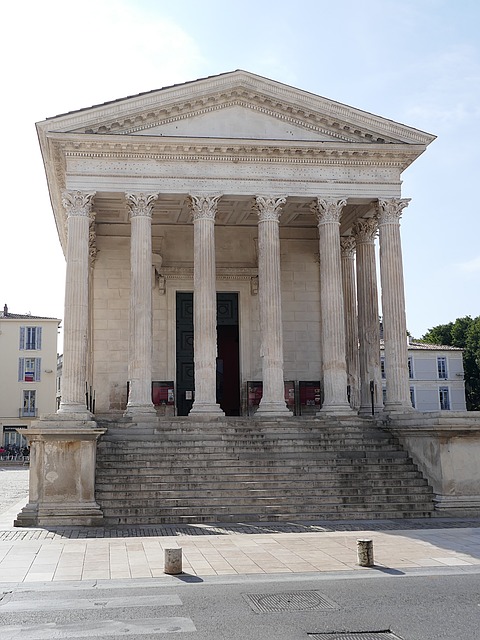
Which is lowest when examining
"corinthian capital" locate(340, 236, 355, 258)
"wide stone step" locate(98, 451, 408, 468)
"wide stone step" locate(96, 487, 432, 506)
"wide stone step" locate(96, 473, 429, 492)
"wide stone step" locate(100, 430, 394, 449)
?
"wide stone step" locate(96, 487, 432, 506)

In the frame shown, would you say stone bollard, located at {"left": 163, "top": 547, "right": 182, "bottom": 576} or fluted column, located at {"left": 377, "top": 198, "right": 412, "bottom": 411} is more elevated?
fluted column, located at {"left": 377, "top": 198, "right": 412, "bottom": 411}

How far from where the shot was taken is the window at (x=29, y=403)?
6166 centimetres

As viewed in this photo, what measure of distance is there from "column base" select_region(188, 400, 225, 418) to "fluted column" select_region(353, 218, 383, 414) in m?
6.75

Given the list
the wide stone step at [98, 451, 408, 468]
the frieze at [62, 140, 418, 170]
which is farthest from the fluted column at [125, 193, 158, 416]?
the wide stone step at [98, 451, 408, 468]

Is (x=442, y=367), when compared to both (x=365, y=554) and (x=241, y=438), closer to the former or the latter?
(x=241, y=438)

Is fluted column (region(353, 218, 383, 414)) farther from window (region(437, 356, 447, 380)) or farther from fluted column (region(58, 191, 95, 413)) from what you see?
window (region(437, 356, 447, 380))

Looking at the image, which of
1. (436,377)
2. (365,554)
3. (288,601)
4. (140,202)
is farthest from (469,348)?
(288,601)

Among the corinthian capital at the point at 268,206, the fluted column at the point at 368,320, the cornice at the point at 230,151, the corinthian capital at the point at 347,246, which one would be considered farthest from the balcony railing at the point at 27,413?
the corinthian capital at the point at 268,206

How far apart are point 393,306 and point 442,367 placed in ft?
148

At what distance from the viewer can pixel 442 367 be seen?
6825 cm

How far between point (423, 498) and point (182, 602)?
37.2 ft

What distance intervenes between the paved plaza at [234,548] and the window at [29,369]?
147 ft

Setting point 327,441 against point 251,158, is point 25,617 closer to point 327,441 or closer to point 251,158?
point 327,441

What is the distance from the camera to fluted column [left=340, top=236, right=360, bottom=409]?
29891 mm
